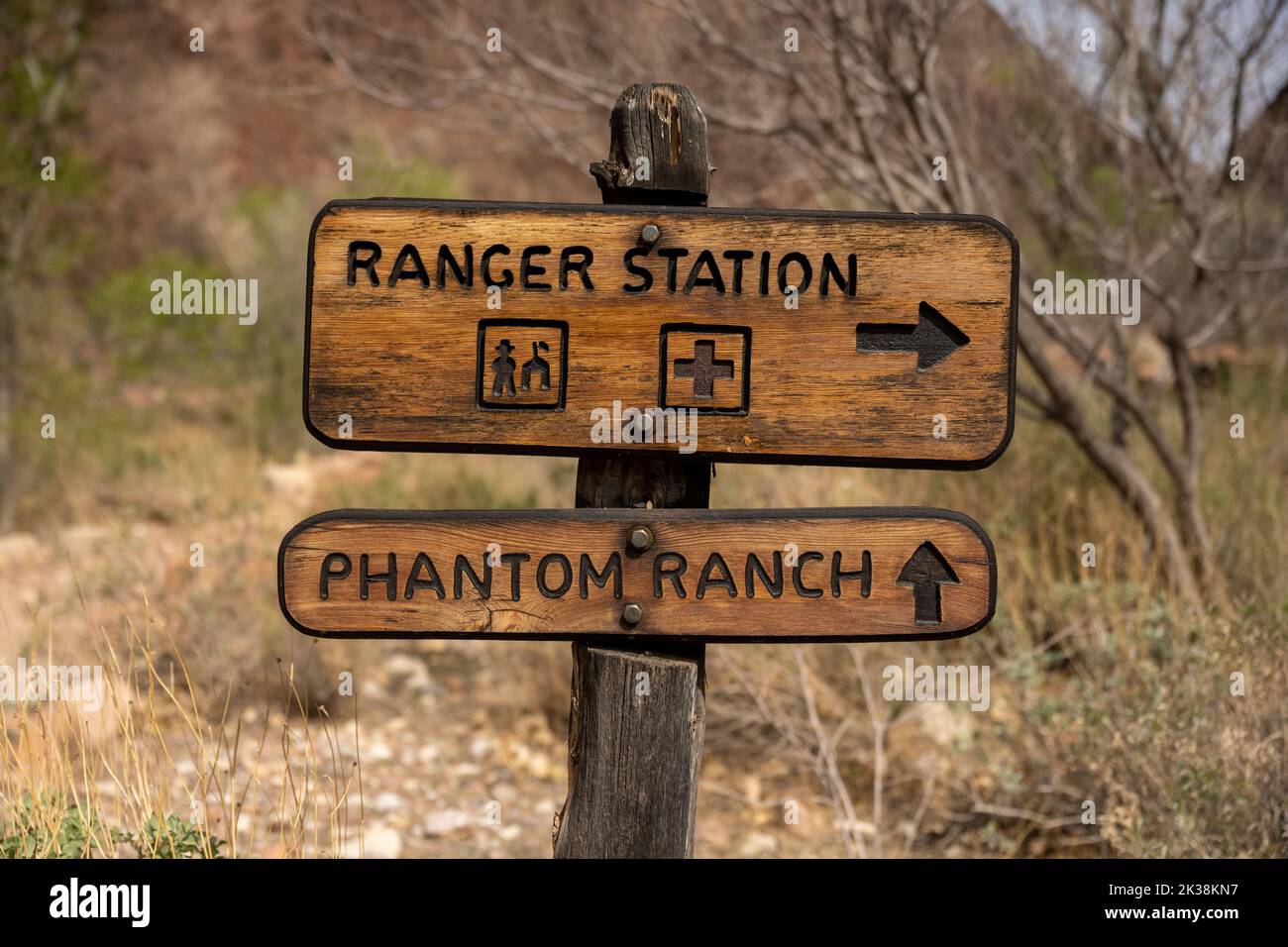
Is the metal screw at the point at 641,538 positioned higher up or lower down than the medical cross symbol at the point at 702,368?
lower down

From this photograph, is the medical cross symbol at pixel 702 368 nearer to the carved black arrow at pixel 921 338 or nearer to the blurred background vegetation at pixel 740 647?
the carved black arrow at pixel 921 338

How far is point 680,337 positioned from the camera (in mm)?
1785

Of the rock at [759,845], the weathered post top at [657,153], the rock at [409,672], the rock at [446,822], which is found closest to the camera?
the weathered post top at [657,153]

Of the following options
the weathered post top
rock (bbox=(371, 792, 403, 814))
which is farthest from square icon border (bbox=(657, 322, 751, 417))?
rock (bbox=(371, 792, 403, 814))

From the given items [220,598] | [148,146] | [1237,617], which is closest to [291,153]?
[148,146]

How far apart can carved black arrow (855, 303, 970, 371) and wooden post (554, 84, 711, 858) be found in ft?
1.16

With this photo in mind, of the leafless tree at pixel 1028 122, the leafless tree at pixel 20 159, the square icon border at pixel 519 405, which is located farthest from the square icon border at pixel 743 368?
the leafless tree at pixel 20 159

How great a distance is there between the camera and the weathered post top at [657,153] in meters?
1.89

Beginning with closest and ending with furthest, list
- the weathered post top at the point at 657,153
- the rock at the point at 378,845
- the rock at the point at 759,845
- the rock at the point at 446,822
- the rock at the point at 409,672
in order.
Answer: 1. the weathered post top at the point at 657,153
2. the rock at the point at 378,845
3. the rock at the point at 759,845
4. the rock at the point at 446,822
5. the rock at the point at 409,672

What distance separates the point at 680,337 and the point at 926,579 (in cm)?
56

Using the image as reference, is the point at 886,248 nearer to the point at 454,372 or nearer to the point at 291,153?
the point at 454,372

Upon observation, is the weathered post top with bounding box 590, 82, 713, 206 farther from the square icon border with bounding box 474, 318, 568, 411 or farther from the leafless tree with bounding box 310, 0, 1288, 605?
the leafless tree with bounding box 310, 0, 1288, 605

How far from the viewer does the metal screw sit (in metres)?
1.79

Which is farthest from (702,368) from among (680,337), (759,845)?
(759,845)
